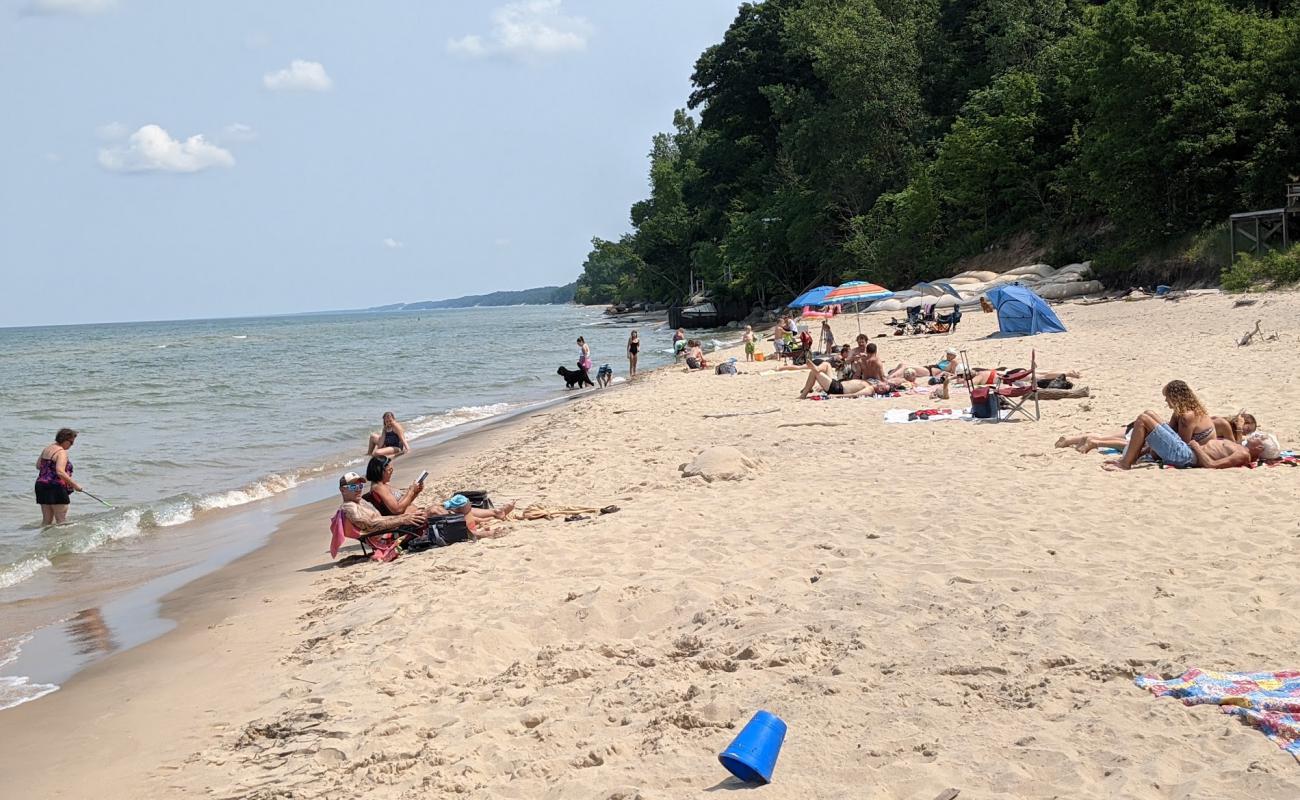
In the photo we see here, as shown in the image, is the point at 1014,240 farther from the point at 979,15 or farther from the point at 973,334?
the point at 973,334

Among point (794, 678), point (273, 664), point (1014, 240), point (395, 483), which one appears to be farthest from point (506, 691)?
point (1014, 240)

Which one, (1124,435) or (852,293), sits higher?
(852,293)

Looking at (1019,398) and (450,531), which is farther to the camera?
(1019,398)

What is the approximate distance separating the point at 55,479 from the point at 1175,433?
12.1m

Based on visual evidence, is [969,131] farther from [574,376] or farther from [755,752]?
[755,752]

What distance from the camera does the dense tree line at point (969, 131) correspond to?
92.5ft

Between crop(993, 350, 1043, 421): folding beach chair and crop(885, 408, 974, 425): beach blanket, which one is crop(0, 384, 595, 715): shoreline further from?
crop(993, 350, 1043, 421): folding beach chair

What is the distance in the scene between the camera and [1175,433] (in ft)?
29.0

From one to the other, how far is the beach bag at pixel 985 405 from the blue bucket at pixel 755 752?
8872 mm

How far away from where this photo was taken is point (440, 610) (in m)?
6.64

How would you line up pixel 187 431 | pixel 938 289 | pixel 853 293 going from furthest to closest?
1. pixel 938 289
2. pixel 187 431
3. pixel 853 293

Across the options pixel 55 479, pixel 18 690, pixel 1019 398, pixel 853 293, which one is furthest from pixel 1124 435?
pixel 853 293

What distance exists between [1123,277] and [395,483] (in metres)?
24.7

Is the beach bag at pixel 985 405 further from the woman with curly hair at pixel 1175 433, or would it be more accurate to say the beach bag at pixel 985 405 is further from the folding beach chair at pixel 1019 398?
the woman with curly hair at pixel 1175 433
